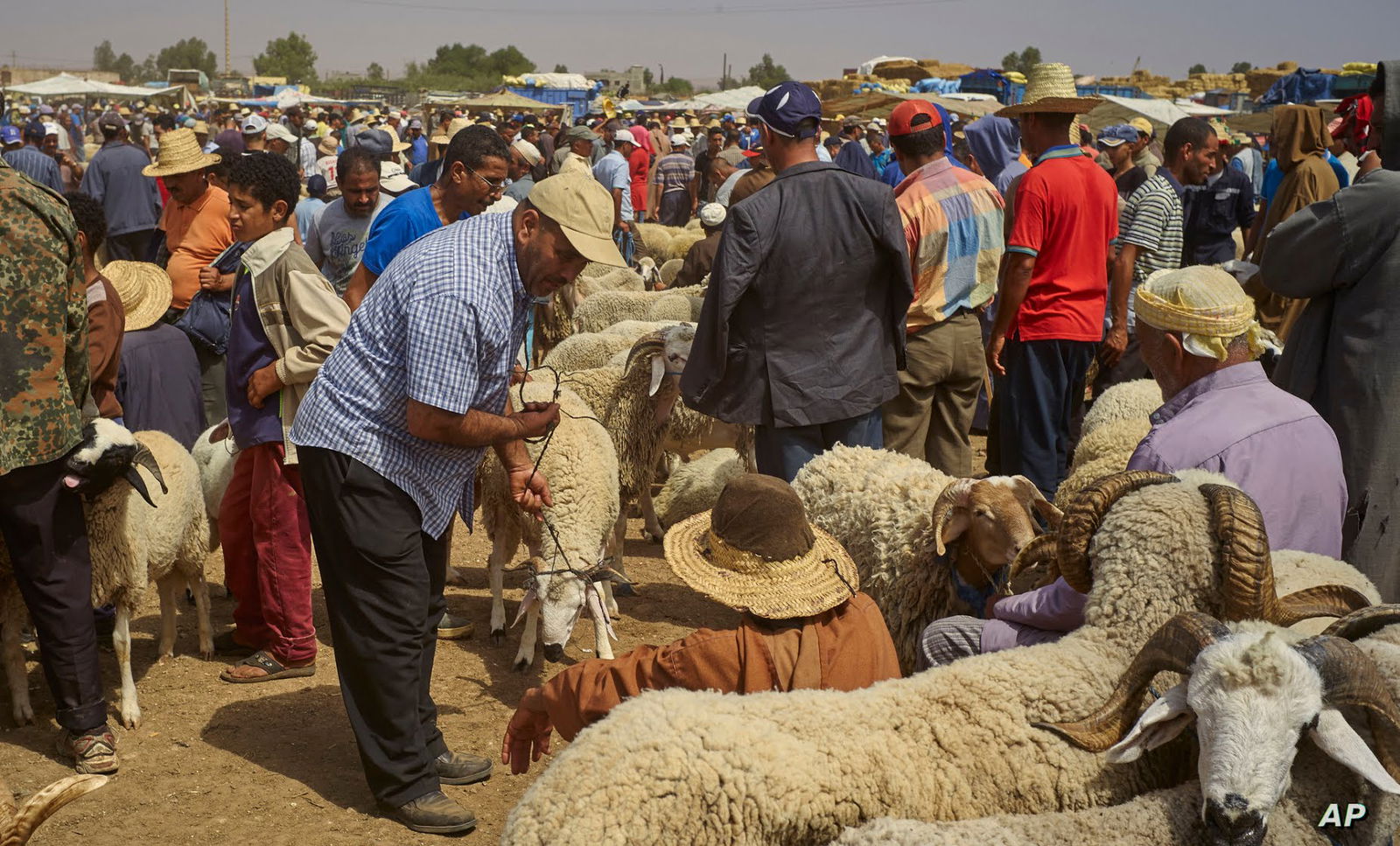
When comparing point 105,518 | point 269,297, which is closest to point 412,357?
point 269,297

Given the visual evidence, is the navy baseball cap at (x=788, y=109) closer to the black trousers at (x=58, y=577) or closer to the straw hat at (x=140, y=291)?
the black trousers at (x=58, y=577)

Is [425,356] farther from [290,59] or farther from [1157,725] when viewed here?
[290,59]

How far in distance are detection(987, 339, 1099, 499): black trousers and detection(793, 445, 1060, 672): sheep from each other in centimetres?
113

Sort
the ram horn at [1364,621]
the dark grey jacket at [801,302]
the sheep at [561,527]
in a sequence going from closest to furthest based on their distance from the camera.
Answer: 1. the ram horn at [1364,621]
2. the dark grey jacket at [801,302]
3. the sheep at [561,527]

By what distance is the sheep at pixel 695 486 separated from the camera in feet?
24.2

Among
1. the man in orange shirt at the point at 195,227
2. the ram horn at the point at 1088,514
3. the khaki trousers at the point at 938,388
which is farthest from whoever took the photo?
the man in orange shirt at the point at 195,227

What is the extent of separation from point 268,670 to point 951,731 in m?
3.51

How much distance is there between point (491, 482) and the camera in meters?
5.59

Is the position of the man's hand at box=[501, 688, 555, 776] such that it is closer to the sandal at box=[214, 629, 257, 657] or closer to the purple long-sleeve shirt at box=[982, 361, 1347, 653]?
the purple long-sleeve shirt at box=[982, 361, 1347, 653]

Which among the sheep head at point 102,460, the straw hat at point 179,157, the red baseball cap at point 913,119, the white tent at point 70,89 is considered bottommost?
the sheep head at point 102,460

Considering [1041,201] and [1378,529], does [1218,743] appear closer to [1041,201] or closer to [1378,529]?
[1378,529]

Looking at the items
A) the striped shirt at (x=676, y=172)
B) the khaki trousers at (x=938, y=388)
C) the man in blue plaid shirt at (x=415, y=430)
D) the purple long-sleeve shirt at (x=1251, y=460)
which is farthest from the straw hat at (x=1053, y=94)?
the striped shirt at (x=676, y=172)

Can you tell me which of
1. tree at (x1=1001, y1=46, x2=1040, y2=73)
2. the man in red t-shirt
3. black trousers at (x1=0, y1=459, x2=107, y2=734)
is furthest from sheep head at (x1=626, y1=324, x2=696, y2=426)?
tree at (x1=1001, y1=46, x2=1040, y2=73)

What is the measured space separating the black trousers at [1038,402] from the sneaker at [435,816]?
3.16 metres
